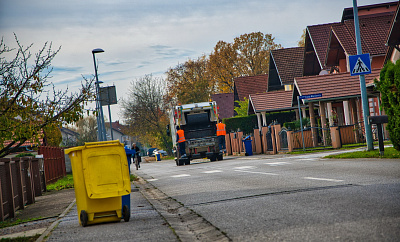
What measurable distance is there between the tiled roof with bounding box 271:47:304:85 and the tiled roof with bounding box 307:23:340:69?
5832 millimetres

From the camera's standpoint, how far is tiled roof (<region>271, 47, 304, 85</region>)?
161ft

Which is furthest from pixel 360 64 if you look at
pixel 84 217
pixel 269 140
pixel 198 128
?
pixel 269 140

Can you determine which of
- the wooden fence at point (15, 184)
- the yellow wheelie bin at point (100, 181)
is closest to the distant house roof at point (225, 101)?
the wooden fence at point (15, 184)

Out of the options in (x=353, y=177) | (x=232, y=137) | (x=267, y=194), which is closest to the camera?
(x=267, y=194)

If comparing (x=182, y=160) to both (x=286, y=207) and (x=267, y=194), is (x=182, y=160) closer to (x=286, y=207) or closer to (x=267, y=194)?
(x=267, y=194)

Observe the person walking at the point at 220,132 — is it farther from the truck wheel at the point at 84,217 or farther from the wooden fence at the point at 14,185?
the truck wheel at the point at 84,217

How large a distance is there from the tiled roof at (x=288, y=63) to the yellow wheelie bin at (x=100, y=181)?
135ft

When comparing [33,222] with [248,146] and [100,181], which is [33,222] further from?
[248,146]

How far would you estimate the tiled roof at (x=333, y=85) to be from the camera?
104ft

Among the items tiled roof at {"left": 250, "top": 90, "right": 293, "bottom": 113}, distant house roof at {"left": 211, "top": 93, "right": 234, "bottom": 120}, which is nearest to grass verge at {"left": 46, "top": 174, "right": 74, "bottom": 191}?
tiled roof at {"left": 250, "top": 90, "right": 293, "bottom": 113}

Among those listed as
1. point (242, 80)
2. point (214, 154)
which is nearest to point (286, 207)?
point (214, 154)

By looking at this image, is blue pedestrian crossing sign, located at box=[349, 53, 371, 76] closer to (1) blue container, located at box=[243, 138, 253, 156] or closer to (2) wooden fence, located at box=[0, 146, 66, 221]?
(2) wooden fence, located at box=[0, 146, 66, 221]

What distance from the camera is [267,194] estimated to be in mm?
9930

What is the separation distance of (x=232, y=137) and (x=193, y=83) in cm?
3180
